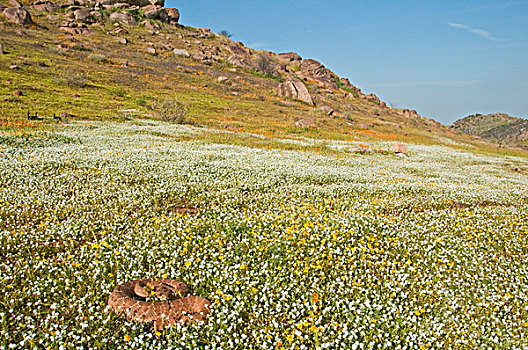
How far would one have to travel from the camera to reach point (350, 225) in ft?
28.1

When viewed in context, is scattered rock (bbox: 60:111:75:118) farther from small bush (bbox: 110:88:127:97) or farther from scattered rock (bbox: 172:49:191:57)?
scattered rock (bbox: 172:49:191:57)

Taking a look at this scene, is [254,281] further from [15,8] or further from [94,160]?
[15,8]

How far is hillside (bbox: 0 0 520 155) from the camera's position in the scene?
1320 inches

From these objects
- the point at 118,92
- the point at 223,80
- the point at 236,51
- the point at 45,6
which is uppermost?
the point at 45,6

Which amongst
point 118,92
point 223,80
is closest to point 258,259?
point 118,92

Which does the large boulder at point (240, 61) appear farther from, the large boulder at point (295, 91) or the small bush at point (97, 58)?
the small bush at point (97, 58)

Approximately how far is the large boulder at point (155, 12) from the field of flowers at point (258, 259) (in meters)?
96.7

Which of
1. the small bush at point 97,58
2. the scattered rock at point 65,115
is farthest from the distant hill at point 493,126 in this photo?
the scattered rock at point 65,115

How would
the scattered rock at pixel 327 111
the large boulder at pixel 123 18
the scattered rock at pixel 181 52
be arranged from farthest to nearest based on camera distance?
the large boulder at pixel 123 18, the scattered rock at pixel 181 52, the scattered rock at pixel 327 111

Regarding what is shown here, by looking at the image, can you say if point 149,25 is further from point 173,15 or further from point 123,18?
point 173,15

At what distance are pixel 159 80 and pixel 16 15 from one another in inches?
1445

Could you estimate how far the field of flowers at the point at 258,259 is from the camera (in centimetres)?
518

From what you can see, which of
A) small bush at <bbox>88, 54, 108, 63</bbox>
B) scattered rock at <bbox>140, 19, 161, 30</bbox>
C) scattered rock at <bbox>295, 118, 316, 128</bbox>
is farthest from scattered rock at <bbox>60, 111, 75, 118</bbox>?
scattered rock at <bbox>140, 19, 161, 30</bbox>

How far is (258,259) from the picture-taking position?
22.5ft
